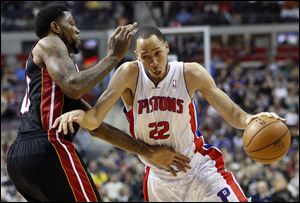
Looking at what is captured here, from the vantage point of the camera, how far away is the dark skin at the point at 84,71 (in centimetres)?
400

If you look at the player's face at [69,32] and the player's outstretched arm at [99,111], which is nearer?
the player's outstretched arm at [99,111]

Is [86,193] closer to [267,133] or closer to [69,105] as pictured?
[69,105]

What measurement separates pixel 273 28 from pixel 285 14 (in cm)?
198

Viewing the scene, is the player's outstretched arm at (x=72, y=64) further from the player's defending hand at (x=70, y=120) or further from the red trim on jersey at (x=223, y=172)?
the red trim on jersey at (x=223, y=172)

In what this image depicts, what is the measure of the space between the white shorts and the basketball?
34cm

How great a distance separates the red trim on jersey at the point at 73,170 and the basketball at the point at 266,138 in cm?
126

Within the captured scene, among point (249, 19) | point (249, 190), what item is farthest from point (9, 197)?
point (249, 19)

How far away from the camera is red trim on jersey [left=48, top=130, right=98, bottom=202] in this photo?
4.03 m

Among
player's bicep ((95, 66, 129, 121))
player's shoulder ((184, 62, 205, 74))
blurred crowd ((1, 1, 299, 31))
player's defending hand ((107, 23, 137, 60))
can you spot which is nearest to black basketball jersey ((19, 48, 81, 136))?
player's defending hand ((107, 23, 137, 60))

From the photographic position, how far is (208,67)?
1136cm

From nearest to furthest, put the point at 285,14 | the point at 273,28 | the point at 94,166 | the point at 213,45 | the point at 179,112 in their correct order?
1. the point at 179,112
2. the point at 94,166
3. the point at 285,14
4. the point at 273,28
5. the point at 213,45

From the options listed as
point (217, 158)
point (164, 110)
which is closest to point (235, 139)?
point (217, 158)

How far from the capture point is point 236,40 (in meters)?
20.0

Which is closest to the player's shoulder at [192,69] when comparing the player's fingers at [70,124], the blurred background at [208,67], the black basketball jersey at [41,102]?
the black basketball jersey at [41,102]
